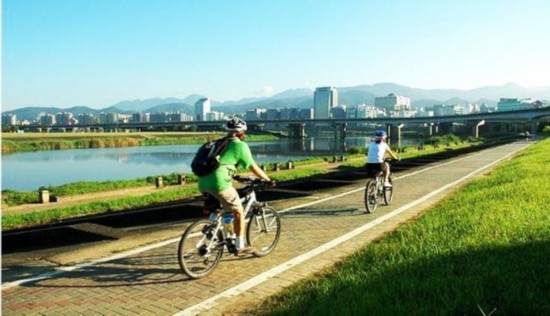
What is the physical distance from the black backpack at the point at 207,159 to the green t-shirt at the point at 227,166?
0.27 feet

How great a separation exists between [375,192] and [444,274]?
18.0 feet

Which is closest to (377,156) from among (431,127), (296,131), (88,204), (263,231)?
(263,231)

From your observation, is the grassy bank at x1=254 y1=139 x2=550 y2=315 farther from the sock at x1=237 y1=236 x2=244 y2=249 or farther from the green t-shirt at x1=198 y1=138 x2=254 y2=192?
the green t-shirt at x1=198 y1=138 x2=254 y2=192

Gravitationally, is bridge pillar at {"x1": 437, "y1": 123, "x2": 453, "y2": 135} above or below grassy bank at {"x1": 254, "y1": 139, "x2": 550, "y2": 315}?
above

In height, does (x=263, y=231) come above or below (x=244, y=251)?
Result: above

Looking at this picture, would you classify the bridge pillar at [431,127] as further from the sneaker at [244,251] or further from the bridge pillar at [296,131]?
the sneaker at [244,251]

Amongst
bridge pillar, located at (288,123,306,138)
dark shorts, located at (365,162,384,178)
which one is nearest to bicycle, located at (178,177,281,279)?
dark shorts, located at (365,162,384,178)

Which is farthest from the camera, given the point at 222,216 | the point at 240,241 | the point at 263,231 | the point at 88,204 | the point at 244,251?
the point at 88,204

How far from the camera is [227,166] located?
18.3 feet

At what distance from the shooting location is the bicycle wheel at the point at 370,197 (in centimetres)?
992

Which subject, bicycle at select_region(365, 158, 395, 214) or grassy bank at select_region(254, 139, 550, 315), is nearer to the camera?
grassy bank at select_region(254, 139, 550, 315)

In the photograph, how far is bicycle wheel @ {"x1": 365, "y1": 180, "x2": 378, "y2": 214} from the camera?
32.5ft

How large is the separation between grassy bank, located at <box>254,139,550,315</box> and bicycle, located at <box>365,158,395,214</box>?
2.31m

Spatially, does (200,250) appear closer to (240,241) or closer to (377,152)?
(240,241)
